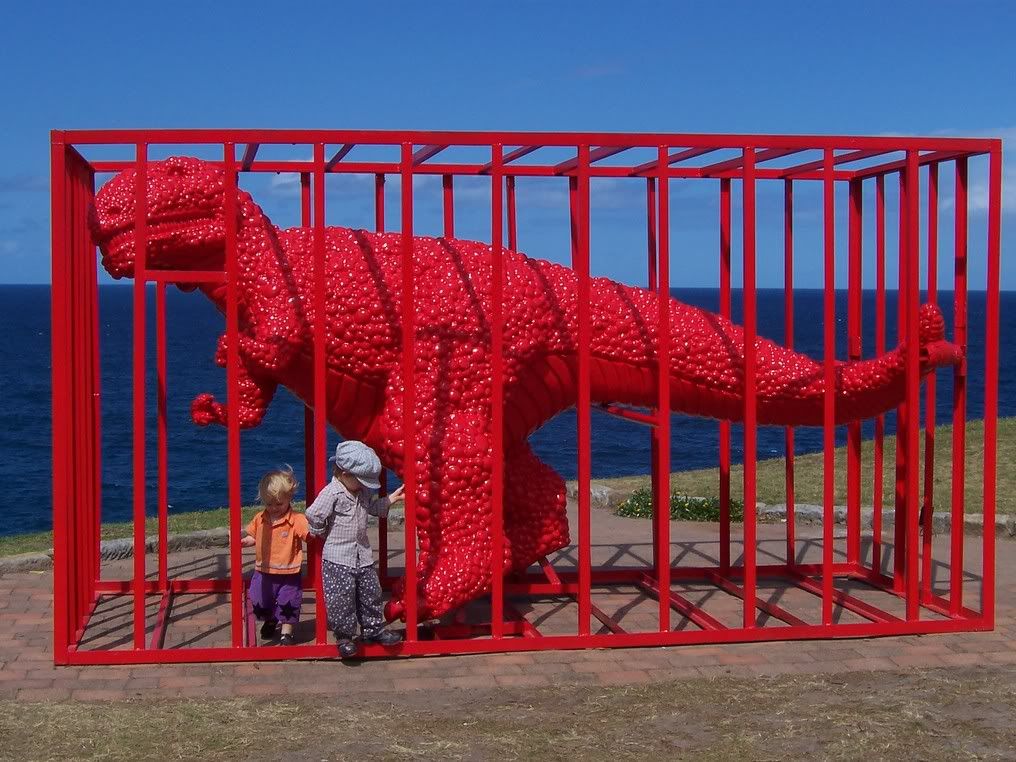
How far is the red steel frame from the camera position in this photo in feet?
20.7

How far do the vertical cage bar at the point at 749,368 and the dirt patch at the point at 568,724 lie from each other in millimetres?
793

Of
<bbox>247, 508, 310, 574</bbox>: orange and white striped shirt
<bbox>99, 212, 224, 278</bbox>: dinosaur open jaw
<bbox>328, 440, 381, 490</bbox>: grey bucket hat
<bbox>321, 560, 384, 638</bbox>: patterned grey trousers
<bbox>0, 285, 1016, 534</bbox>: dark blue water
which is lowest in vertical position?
<bbox>0, 285, 1016, 534</bbox>: dark blue water

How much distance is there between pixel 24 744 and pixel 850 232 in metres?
5.57

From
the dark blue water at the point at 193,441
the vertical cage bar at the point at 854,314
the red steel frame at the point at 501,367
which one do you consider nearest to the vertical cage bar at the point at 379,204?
the red steel frame at the point at 501,367

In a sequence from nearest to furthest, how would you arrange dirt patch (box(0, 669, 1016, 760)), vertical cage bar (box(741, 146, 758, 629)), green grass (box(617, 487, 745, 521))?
dirt patch (box(0, 669, 1016, 760)) < vertical cage bar (box(741, 146, 758, 629)) < green grass (box(617, 487, 745, 521))

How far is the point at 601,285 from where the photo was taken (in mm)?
7492

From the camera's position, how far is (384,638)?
259 inches

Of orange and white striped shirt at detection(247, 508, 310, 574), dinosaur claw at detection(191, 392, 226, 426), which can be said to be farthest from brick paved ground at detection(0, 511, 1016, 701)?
dinosaur claw at detection(191, 392, 226, 426)

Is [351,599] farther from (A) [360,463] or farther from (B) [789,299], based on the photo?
(B) [789,299]

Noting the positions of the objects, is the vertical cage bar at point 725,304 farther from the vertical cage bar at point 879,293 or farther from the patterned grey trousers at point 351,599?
the patterned grey trousers at point 351,599

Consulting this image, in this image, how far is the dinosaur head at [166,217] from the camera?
6.94 meters

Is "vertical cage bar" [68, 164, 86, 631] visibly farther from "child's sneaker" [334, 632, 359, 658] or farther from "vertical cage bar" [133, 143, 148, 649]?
"child's sneaker" [334, 632, 359, 658]

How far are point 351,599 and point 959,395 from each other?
346cm

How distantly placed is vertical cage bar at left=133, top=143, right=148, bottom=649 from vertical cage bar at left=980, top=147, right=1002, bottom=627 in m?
4.22
